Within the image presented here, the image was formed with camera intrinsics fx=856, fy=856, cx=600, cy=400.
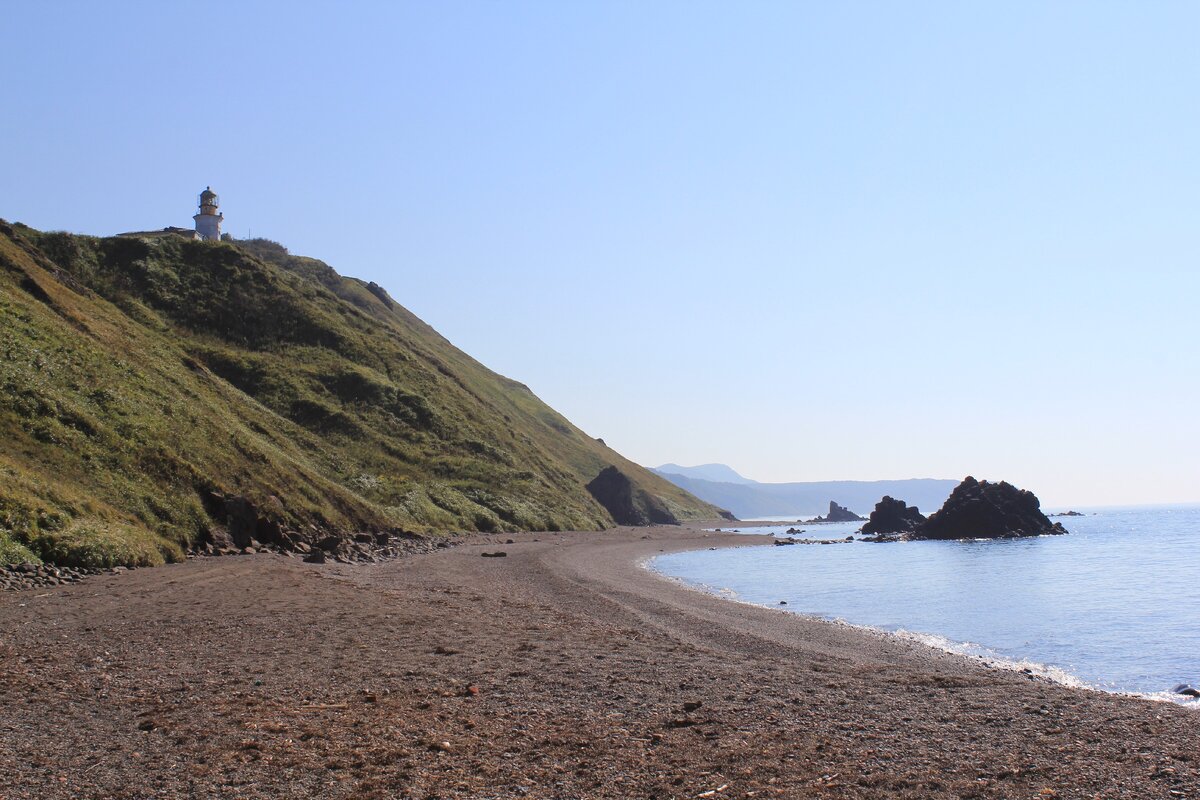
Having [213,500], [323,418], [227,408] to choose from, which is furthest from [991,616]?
[323,418]

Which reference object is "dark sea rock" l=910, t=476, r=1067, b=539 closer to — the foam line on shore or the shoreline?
the shoreline

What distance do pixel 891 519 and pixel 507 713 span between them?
13550cm

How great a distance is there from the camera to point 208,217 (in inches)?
5054

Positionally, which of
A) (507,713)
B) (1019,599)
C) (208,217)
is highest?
(208,217)

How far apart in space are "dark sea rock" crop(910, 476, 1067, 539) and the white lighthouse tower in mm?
110458

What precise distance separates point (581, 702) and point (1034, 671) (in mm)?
13828

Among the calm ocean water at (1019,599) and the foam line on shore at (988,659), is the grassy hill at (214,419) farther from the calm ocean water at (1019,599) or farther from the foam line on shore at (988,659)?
the foam line on shore at (988,659)

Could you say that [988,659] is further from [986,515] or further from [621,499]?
[621,499]

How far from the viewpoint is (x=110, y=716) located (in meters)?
12.5

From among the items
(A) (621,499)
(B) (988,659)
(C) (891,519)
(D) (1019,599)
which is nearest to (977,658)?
(B) (988,659)

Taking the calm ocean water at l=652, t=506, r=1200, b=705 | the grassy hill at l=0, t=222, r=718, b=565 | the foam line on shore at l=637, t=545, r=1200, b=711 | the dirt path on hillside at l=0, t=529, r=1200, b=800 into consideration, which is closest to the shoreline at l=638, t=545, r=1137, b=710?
the foam line on shore at l=637, t=545, r=1200, b=711

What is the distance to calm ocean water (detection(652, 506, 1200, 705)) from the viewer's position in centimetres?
2422

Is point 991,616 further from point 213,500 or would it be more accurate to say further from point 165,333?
point 165,333

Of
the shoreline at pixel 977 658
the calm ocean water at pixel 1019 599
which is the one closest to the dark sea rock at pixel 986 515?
the calm ocean water at pixel 1019 599
